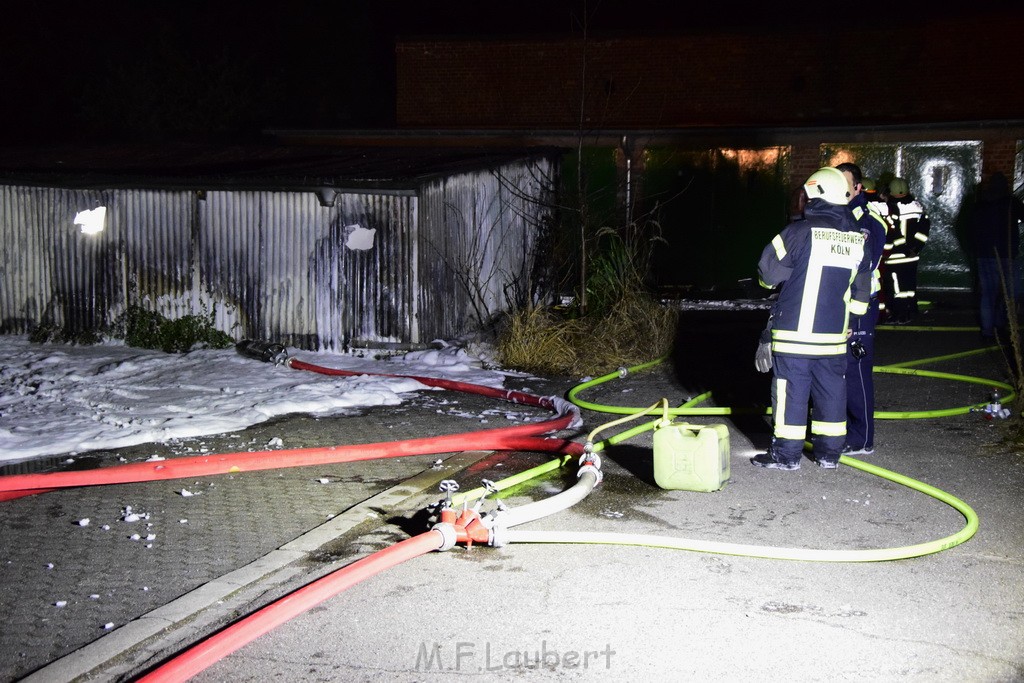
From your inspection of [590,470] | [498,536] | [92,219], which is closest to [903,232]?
[590,470]

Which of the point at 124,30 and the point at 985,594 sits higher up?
the point at 124,30

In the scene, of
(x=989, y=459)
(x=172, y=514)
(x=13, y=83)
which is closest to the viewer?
(x=172, y=514)

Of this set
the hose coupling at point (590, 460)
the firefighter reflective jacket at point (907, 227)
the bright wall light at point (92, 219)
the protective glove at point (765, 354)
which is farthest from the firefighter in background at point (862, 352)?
the bright wall light at point (92, 219)

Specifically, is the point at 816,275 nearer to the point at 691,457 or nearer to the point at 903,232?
the point at 691,457

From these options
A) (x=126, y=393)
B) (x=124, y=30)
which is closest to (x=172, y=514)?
(x=126, y=393)

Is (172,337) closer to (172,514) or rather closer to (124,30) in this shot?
(172,514)

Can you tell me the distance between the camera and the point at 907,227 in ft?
41.9

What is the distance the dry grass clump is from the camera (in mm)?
10852

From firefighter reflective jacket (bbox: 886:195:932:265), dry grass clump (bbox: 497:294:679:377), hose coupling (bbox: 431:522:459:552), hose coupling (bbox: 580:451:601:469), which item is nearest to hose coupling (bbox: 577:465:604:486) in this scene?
hose coupling (bbox: 580:451:601:469)

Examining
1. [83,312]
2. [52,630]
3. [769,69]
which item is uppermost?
[769,69]

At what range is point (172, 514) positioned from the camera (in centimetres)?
631

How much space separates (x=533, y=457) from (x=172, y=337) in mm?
5815

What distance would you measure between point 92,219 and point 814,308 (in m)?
8.63

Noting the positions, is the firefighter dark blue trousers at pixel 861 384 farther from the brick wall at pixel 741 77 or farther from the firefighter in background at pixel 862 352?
the brick wall at pixel 741 77
